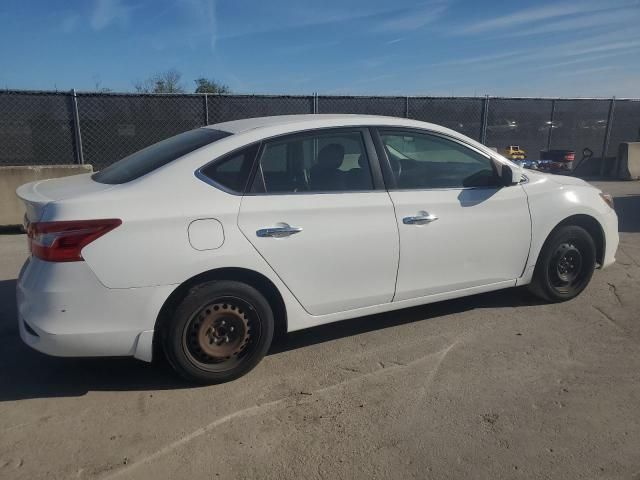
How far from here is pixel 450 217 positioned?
3.82 metres

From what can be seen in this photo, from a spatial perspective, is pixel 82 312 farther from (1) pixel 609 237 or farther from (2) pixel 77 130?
(2) pixel 77 130

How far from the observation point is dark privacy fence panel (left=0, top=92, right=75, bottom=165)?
330 inches

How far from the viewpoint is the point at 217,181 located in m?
3.19

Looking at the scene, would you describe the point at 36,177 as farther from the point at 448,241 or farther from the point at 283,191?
the point at 448,241

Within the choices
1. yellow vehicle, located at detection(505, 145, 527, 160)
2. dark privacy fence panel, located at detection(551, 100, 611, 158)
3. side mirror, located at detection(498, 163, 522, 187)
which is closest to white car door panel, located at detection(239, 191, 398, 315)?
side mirror, located at detection(498, 163, 522, 187)

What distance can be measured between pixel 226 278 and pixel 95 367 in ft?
3.90

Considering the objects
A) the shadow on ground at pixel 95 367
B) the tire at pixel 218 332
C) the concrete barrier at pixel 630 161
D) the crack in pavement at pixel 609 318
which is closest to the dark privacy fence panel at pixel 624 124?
the concrete barrier at pixel 630 161

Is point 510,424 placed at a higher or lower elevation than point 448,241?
lower

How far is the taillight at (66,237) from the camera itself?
2.78 metres

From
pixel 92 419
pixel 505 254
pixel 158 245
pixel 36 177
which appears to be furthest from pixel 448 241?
pixel 36 177

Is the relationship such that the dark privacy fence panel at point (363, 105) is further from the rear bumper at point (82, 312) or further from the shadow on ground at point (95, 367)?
the rear bumper at point (82, 312)

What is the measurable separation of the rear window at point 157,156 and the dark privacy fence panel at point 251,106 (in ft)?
20.8

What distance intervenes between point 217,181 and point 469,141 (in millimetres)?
2062

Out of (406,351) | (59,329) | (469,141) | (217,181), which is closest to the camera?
(59,329)
